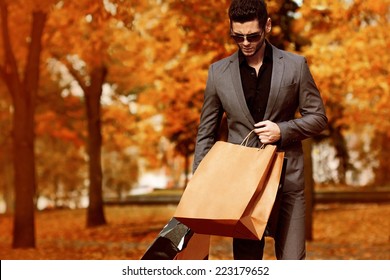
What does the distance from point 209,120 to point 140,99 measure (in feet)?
68.1

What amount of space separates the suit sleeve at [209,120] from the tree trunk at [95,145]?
17.8 meters

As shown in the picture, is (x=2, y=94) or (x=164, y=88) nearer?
(x=164, y=88)

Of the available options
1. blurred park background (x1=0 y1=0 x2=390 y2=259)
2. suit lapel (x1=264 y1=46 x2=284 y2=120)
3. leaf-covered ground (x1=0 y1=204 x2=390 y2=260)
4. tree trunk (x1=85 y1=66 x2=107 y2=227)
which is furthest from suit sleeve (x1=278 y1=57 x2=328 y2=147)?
tree trunk (x1=85 y1=66 x2=107 y2=227)

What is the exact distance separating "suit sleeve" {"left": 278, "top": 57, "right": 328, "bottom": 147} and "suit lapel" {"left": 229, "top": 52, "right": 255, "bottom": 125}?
0.19 meters

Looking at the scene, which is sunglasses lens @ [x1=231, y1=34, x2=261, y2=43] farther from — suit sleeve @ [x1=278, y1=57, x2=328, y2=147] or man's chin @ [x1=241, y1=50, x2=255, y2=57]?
suit sleeve @ [x1=278, y1=57, x2=328, y2=147]

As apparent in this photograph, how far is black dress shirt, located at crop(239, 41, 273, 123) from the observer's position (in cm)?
427

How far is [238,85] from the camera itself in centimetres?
429

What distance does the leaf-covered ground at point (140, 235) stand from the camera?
13.9 metres

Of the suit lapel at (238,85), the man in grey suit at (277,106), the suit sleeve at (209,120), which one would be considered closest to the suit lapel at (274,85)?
the man in grey suit at (277,106)

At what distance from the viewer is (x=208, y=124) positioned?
450cm

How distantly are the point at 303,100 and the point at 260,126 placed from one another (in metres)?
0.29

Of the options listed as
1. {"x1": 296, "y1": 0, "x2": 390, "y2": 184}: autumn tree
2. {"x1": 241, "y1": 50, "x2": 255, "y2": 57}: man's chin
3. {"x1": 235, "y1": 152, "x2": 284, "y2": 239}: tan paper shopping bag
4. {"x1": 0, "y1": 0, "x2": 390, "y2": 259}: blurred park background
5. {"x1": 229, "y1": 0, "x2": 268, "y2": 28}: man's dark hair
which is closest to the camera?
{"x1": 235, "y1": 152, "x2": 284, "y2": 239}: tan paper shopping bag
